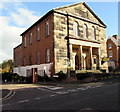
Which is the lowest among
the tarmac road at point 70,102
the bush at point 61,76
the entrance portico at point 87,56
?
the tarmac road at point 70,102

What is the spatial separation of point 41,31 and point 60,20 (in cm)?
499

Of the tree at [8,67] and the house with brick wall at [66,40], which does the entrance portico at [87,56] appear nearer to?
the house with brick wall at [66,40]

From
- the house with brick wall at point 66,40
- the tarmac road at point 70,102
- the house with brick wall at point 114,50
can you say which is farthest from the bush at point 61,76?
the house with brick wall at point 114,50

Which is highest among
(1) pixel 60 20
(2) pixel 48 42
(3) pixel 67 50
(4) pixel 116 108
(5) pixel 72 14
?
(5) pixel 72 14

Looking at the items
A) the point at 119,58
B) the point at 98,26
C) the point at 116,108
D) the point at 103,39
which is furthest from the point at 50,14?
the point at 119,58

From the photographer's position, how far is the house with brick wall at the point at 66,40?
66.4 ft

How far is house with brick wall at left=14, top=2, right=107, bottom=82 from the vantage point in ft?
66.4

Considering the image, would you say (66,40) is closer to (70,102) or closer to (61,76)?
(61,76)

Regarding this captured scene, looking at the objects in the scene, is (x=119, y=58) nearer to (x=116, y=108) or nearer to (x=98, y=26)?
(x=98, y=26)

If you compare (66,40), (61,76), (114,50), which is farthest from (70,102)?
(114,50)

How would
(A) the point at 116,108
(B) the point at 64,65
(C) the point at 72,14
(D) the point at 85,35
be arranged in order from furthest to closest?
1. (D) the point at 85,35
2. (C) the point at 72,14
3. (B) the point at 64,65
4. (A) the point at 116,108

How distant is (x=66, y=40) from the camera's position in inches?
833

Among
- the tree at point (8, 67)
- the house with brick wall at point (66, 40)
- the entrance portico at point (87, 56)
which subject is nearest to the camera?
the house with brick wall at point (66, 40)

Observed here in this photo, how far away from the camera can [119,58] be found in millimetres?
38781
